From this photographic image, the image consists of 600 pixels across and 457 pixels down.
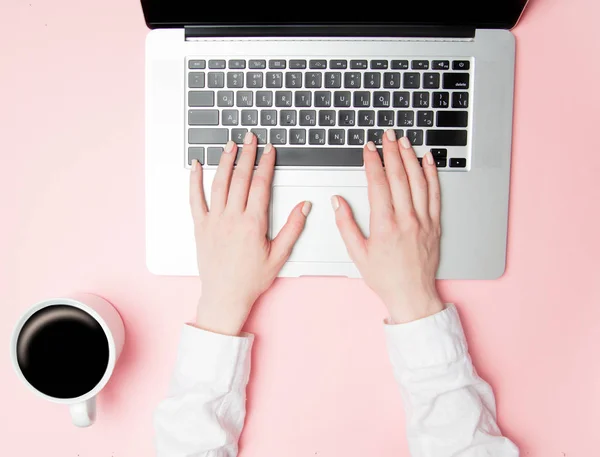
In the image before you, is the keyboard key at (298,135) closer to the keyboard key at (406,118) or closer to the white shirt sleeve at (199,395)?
the keyboard key at (406,118)

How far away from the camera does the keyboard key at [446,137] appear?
1.87 ft

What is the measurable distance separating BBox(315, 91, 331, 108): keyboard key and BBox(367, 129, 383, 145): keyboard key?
0.06 m

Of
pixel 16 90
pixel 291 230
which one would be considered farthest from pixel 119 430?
pixel 16 90

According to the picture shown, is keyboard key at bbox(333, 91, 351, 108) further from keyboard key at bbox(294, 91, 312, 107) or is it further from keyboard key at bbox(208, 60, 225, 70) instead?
keyboard key at bbox(208, 60, 225, 70)

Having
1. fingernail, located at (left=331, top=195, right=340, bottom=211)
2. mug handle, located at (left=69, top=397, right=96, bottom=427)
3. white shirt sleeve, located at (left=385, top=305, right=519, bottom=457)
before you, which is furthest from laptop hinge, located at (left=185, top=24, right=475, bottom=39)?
mug handle, located at (left=69, top=397, right=96, bottom=427)

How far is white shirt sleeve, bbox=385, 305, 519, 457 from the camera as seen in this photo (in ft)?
1.83

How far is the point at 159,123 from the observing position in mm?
574

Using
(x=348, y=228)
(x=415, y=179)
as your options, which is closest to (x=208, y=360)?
(x=348, y=228)

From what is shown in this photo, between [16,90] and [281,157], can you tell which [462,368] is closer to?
[281,157]

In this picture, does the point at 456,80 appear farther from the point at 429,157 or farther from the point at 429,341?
the point at 429,341

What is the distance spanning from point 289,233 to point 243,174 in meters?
0.10

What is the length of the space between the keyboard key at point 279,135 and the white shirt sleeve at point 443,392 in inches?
11.1

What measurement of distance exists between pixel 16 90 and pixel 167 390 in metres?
0.48

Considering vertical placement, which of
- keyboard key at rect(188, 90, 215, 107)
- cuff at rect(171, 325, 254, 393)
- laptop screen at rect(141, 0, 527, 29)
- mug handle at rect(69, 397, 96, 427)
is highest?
laptop screen at rect(141, 0, 527, 29)
